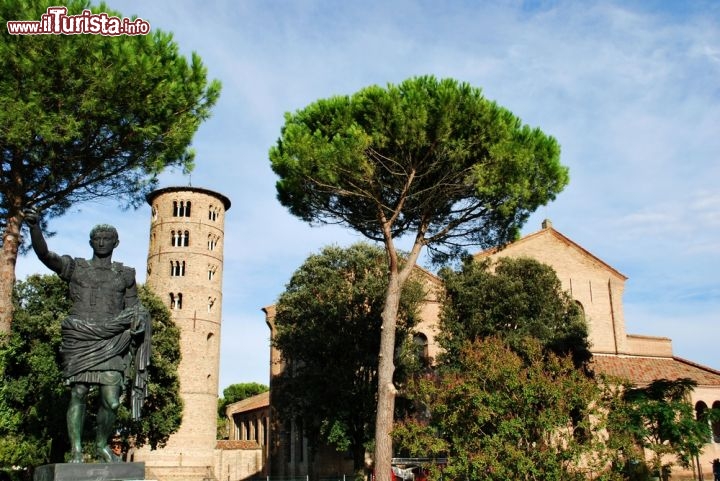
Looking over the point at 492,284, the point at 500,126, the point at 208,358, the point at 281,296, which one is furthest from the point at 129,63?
the point at 208,358

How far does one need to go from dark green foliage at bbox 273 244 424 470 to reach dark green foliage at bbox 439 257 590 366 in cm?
168

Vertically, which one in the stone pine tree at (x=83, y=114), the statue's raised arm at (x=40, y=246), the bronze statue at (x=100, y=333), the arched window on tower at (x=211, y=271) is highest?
the arched window on tower at (x=211, y=271)

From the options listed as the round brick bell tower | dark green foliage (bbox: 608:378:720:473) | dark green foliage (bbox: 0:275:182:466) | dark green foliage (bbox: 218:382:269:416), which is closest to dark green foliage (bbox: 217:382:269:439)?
dark green foliage (bbox: 218:382:269:416)

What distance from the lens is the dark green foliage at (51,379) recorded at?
60.6 feet

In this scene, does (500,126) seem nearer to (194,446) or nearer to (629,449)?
(629,449)

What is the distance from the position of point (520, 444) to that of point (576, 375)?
71.8 inches

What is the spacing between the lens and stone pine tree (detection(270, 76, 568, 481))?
50.7ft

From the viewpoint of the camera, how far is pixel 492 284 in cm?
2505

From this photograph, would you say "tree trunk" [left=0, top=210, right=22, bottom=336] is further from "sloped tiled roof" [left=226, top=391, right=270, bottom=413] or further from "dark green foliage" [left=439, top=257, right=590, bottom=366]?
"sloped tiled roof" [left=226, top=391, right=270, bottom=413]

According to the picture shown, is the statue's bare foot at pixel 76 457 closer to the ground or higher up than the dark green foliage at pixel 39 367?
closer to the ground

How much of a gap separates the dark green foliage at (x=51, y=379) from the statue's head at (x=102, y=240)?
1096 centimetres

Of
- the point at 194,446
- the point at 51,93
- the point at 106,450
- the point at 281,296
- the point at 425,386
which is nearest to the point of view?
the point at 106,450

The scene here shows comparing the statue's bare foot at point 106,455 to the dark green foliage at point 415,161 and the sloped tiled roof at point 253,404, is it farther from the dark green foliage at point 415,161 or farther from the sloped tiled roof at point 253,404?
the sloped tiled roof at point 253,404

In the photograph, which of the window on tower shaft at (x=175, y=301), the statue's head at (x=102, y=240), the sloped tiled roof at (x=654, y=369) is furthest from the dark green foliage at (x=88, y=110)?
the window on tower shaft at (x=175, y=301)
